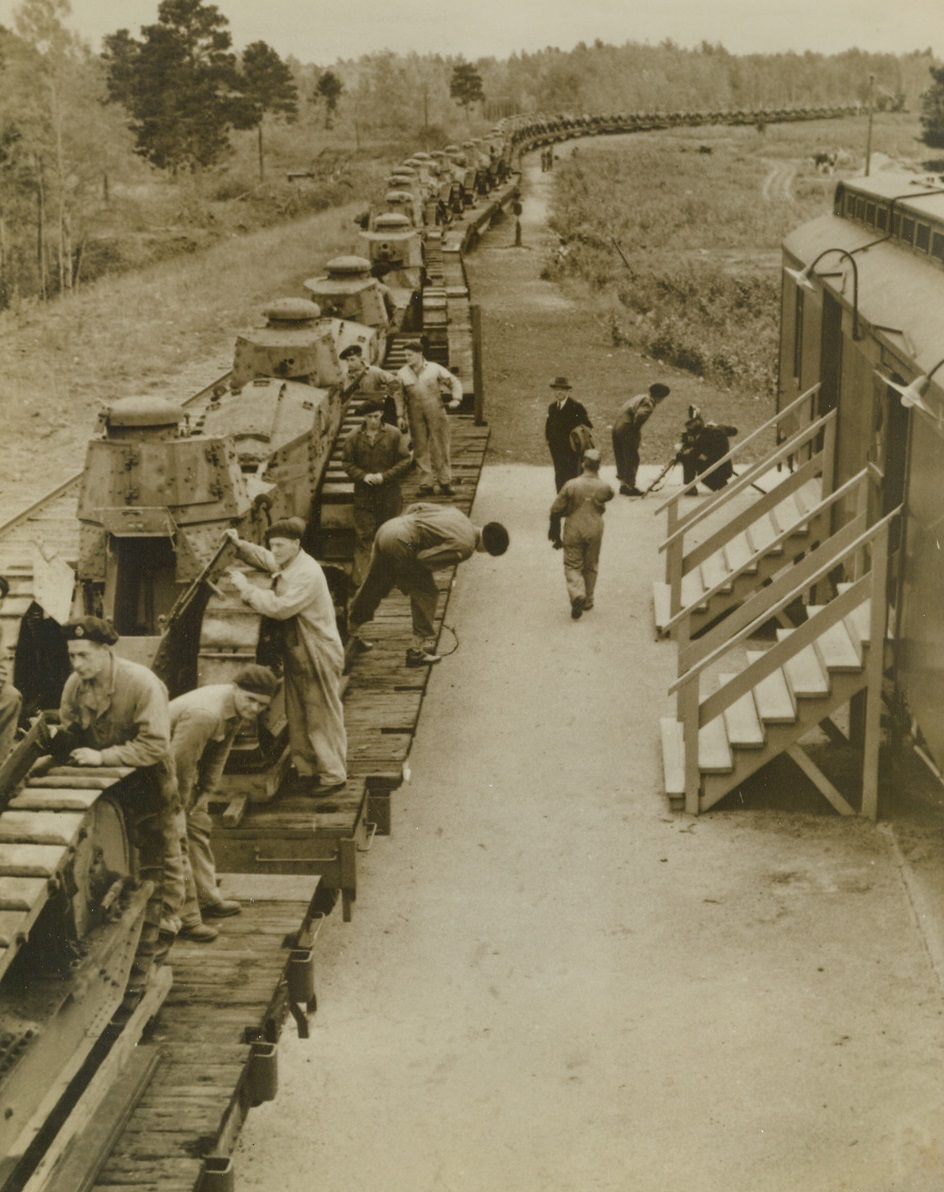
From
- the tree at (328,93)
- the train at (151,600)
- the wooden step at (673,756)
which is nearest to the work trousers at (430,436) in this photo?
the train at (151,600)

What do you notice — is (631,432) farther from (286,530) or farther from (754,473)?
(286,530)

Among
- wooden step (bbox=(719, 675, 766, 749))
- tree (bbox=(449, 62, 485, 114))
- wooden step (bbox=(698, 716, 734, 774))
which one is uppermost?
tree (bbox=(449, 62, 485, 114))

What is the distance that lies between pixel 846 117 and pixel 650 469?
9541cm

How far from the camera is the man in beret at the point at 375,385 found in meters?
16.6

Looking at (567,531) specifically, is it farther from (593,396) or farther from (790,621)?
(593,396)

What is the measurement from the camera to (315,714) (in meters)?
10.7

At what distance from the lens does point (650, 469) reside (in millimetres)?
23281

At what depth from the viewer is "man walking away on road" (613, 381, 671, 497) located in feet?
66.9

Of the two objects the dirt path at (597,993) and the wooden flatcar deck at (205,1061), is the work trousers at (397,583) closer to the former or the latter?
the dirt path at (597,993)

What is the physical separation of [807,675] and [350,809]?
3.99m

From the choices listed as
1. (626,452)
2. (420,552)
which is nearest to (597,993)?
(420,552)

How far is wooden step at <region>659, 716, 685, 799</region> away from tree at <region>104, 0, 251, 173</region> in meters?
36.5

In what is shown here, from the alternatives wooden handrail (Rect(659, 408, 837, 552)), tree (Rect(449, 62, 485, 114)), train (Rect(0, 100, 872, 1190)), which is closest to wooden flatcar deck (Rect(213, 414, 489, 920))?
train (Rect(0, 100, 872, 1190))

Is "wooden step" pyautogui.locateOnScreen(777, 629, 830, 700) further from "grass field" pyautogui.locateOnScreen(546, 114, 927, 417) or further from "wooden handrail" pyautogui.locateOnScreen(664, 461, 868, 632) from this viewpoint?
"grass field" pyautogui.locateOnScreen(546, 114, 927, 417)
